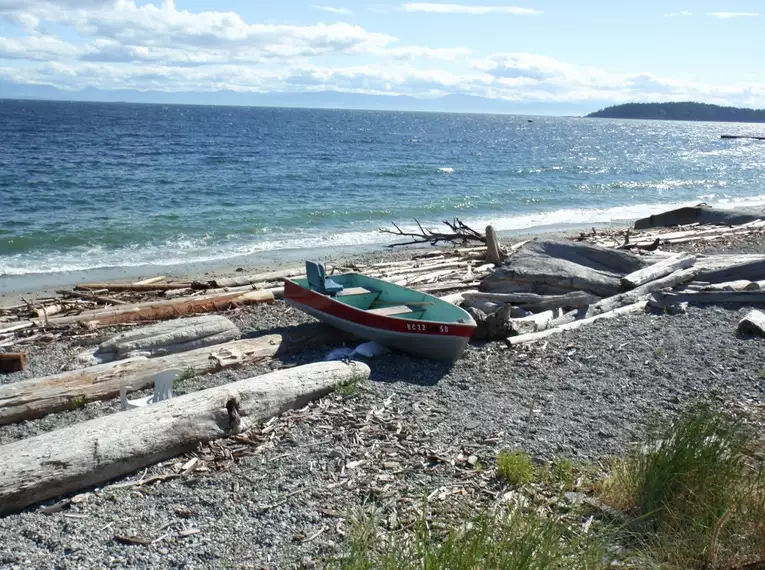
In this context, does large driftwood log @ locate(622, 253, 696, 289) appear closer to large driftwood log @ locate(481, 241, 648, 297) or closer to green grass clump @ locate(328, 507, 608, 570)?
large driftwood log @ locate(481, 241, 648, 297)

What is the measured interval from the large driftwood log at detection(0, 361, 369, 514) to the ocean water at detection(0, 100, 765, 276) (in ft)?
39.6

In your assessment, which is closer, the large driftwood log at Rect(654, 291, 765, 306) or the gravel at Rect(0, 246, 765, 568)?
the gravel at Rect(0, 246, 765, 568)

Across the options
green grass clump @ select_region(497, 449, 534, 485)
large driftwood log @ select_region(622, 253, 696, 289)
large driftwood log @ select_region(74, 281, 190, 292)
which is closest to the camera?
green grass clump @ select_region(497, 449, 534, 485)

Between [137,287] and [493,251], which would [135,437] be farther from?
[493,251]

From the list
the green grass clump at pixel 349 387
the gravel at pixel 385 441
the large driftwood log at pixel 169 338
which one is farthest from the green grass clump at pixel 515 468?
the large driftwood log at pixel 169 338

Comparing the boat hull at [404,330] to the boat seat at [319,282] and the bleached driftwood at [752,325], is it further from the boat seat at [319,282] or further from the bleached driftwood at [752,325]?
the bleached driftwood at [752,325]

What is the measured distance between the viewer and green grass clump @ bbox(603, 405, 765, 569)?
15.3ft

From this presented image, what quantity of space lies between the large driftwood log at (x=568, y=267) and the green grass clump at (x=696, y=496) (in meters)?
6.74

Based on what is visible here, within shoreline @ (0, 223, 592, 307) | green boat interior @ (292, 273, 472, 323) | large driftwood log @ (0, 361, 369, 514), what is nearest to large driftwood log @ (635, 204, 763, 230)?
shoreline @ (0, 223, 592, 307)

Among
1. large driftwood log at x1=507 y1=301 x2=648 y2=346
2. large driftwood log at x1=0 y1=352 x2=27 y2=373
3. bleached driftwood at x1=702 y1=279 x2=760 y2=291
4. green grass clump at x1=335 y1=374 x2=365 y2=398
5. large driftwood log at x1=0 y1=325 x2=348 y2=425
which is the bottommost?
large driftwood log at x1=0 y1=352 x2=27 y2=373

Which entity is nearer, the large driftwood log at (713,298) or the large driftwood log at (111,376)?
the large driftwood log at (111,376)

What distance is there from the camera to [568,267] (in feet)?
41.4

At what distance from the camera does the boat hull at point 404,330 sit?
9172mm

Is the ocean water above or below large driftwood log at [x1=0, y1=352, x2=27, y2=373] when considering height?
above
